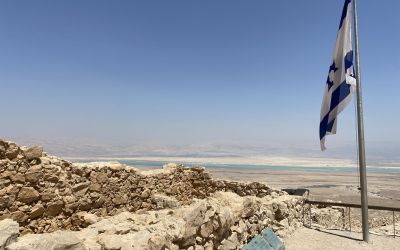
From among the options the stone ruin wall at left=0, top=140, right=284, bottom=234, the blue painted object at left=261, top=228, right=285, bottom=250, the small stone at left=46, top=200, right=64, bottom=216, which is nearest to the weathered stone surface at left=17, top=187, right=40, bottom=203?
the stone ruin wall at left=0, top=140, right=284, bottom=234

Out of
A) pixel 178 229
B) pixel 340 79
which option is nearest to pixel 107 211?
pixel 178 229

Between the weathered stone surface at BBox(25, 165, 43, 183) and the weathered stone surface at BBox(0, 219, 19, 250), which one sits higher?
the weathered stone surface at BBox(25, 165, 43, 183)

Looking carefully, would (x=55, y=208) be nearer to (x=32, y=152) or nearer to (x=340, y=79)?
(x=32, y=152)

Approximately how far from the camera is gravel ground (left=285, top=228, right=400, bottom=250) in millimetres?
7402

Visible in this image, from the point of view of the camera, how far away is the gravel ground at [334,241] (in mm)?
7402

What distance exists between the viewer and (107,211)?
23.3 feet

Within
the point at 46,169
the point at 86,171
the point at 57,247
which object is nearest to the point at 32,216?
the point at 46,169

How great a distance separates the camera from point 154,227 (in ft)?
13.8

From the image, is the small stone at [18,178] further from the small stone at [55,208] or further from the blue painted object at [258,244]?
the blue painted object at [258,244]

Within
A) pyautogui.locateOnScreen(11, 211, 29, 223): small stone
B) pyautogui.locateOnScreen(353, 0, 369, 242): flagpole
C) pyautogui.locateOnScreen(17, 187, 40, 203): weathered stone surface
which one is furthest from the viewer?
pyautogui.locateOnScreen(353, 0, 369, 242): flagpole

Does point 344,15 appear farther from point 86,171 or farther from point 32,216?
point 32,216

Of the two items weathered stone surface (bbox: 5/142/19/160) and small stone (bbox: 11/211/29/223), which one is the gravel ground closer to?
small stone (bbox: 11/211/29/223)

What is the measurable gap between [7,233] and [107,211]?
168 inches

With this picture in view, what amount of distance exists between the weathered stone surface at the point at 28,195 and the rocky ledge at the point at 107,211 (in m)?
0.02
